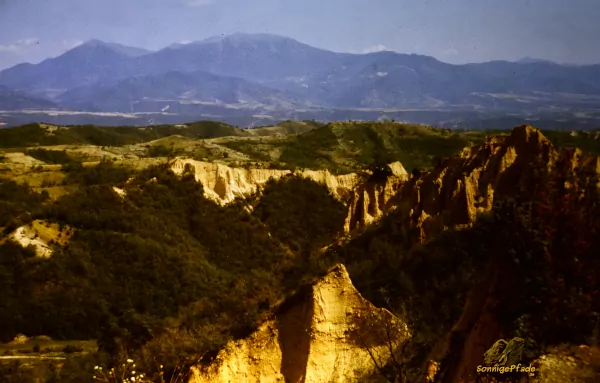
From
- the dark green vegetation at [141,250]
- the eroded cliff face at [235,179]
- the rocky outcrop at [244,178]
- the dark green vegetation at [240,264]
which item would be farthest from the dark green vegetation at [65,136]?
the rocky outcrop at [244,178]

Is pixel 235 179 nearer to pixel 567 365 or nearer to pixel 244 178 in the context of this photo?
pixel 244 178

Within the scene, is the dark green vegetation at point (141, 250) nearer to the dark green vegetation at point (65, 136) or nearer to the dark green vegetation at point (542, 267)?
the dark green vegetation at point (542, 267)

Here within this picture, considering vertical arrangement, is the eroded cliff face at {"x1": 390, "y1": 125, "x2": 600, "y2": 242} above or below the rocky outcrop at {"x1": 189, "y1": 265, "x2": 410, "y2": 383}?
above

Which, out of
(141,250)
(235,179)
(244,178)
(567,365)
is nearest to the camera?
(567,365)

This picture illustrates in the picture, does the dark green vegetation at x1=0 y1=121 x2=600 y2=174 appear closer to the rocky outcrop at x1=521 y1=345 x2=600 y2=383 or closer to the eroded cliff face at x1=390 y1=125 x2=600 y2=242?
the eroded cliff face at x1=390 y1=125 x2=600 y2=242

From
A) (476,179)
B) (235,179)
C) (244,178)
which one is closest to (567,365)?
(476,179)

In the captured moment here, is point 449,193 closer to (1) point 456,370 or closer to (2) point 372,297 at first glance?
(2) point 372,297

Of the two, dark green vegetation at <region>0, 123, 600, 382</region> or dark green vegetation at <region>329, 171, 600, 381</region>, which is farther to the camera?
dark green vegetation at <region>0, 123, 600, 382</region>

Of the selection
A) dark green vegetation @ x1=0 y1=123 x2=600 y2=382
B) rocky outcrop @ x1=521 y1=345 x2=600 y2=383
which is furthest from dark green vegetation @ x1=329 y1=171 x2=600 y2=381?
rocky outcrop @ x1=521 y1=345 x2=600 y2=383
